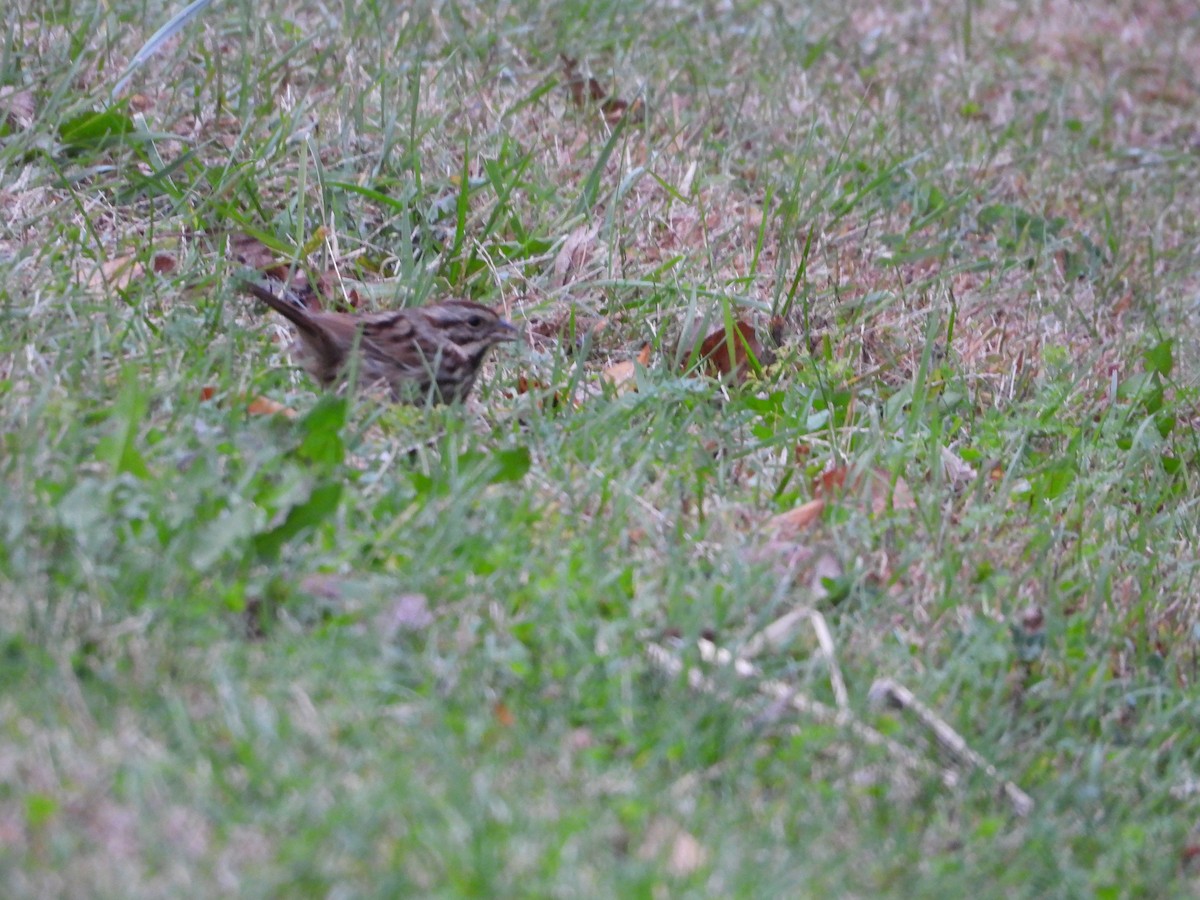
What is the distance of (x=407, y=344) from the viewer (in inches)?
189

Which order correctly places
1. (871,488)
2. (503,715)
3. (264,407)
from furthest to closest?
(871,488), (264,407), (503,715)

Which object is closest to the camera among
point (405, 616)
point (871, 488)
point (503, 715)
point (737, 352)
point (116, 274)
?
point (503, 715)

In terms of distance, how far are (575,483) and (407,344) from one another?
3.01ft

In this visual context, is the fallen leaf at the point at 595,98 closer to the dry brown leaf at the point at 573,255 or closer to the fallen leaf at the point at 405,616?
the dry brown leaf at the point at 573,255

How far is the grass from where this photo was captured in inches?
112

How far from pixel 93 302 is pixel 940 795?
285 cm

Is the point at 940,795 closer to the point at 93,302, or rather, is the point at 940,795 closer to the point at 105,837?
the point at 105,837

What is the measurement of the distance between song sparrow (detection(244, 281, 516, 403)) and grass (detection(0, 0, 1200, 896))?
0.18 meters

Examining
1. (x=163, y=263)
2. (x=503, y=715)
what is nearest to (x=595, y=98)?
(x=163, y=263)

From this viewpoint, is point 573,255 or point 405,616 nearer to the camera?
point 405,616

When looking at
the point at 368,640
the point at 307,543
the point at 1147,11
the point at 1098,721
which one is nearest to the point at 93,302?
the point at 307,543

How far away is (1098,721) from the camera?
3744mm

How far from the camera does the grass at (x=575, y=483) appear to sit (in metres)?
2.84

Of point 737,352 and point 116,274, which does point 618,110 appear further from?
point 116,274
